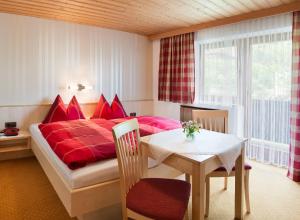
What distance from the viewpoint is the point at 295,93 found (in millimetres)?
2980

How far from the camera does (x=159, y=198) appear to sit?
1.62 meters

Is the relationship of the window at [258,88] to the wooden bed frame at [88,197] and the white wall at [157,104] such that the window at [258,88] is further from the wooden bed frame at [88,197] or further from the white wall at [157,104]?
the wooden bed frame at [88,197]

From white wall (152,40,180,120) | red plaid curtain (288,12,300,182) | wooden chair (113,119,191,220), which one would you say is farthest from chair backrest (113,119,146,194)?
white wall (152,40,180,120)

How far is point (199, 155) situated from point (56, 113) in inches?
110

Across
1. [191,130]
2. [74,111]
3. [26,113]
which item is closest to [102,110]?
[74,111]

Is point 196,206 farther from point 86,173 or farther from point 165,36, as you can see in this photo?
point 165,36

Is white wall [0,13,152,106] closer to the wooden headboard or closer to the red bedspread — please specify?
the wooden headboard

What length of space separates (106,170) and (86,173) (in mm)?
172

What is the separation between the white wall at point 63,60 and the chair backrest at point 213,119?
236cm

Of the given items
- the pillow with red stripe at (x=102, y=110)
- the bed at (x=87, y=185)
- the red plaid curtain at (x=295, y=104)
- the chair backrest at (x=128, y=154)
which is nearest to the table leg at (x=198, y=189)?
the chair backrest at (x=128, y=154)

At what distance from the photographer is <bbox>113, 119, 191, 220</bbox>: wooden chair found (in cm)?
151

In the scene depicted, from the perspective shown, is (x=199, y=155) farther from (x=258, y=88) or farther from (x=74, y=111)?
(x=74, y=111)

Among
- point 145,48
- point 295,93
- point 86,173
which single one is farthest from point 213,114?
point 145,48

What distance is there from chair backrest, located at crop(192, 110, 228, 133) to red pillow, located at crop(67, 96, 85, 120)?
2.08 metres
